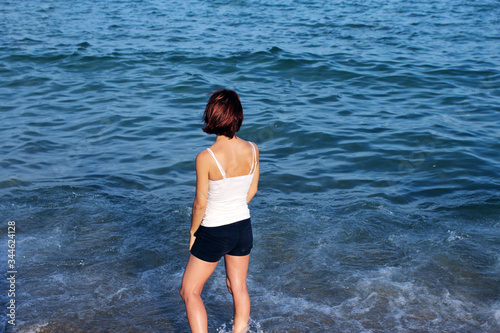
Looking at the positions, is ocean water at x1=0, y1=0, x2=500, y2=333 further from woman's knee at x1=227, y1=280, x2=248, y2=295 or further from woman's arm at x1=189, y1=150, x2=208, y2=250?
woman's arm at x1=189, y1=150, x2=208, y2=250

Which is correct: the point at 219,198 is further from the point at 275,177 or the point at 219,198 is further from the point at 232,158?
the point at 275,177

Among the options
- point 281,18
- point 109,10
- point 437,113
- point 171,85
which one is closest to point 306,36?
point 281,18

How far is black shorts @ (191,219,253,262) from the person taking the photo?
3.65 meters

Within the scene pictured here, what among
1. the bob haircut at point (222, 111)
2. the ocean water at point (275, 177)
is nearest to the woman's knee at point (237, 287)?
the ocean water at point (275, 177)

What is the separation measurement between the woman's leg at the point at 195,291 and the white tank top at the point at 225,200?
306 millimetres

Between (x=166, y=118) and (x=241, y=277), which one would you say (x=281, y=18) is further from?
(x=241, y=277)

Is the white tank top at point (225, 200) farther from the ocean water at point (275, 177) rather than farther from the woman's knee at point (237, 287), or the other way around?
the ocean water at point (275, 177)

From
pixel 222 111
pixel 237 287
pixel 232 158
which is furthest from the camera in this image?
pixel 237 287

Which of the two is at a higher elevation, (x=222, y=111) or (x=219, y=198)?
(x=222, y=111)

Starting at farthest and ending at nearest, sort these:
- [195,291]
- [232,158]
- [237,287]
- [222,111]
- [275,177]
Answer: [275,177] → [237,287] → [195,291] → [232,158] → [222,111]

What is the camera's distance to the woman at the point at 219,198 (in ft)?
11.4

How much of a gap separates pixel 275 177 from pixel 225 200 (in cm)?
431

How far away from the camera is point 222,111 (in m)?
3.43

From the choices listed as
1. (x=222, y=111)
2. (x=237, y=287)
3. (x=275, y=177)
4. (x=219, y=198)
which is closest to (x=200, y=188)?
(x=219, y=198)
